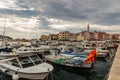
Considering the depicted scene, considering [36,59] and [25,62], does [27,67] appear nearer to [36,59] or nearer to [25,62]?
[25,62]

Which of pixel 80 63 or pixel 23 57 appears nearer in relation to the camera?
pixel 23 57

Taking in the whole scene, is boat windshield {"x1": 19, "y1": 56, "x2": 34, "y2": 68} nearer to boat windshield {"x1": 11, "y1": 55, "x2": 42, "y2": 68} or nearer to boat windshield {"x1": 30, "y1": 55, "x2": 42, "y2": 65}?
boat windshield {"x1": 11, "y1": 55, "x2": 42, "y2": 68}

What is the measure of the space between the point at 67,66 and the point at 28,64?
24.2 feet

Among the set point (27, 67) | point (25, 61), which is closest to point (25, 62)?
point (25, 61)

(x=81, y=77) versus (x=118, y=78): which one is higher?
(x=118, y=78)

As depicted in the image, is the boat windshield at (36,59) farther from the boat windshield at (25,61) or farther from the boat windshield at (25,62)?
the boat windshield at (25,62)

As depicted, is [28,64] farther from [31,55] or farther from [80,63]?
[80,63]

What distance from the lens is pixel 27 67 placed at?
12.0 meters

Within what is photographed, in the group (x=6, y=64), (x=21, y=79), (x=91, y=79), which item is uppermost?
(x=6, y=64)

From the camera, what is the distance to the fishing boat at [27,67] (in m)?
11.3

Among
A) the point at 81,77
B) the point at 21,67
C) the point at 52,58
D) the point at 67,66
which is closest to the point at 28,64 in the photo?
the point at 21,67

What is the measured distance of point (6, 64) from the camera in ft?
43.9

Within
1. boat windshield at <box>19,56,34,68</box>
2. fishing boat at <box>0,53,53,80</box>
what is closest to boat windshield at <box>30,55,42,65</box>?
fishing boat at <box>0,53,53,80</box>

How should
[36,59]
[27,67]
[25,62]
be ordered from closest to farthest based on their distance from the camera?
1. [27,67]
2. [25,62]
3. [36,59]
